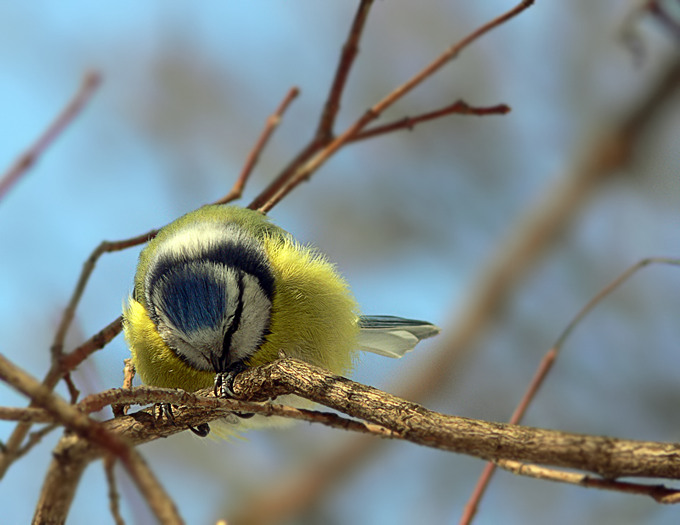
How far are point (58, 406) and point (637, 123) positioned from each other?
2.99 m

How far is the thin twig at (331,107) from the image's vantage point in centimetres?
182

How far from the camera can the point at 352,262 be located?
4.06 m

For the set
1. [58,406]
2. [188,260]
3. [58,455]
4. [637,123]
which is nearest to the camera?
[58,406]

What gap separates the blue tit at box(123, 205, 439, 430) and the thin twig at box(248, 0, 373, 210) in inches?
→ 7.3

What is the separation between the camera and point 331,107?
77.9 inches

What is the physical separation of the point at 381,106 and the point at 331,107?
16cm

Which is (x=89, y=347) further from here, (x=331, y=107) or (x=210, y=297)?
(x=331, y=107)

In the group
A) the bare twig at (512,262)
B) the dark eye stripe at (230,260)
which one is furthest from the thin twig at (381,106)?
the bare twig at (512,262)

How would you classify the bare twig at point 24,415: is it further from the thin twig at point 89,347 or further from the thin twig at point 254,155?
the thin twig at point 254,155

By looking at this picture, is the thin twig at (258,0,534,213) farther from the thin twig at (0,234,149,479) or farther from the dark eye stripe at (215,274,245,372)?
the thin twig at (0,234,149,479)

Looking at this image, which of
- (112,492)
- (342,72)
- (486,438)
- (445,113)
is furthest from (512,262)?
(112,492)

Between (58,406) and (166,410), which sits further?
(166,410)

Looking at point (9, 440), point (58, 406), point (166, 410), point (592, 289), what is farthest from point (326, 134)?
point (592, 289)

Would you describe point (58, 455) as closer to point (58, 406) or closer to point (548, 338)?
point (58, 406)
